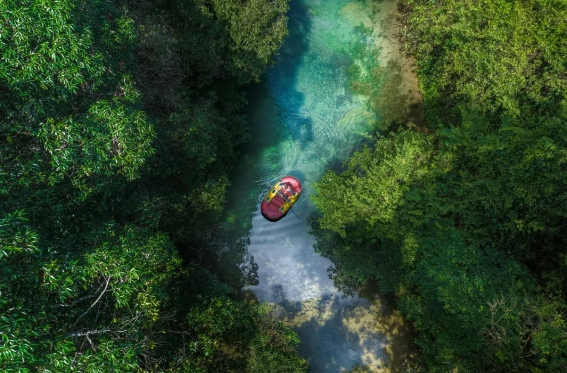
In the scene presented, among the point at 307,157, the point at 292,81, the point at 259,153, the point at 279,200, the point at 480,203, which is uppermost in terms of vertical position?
the point at 480,203

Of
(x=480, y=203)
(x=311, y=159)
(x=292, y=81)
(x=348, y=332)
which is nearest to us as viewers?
(x=480, y=203)

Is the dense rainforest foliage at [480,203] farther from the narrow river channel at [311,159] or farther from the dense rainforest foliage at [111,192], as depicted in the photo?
the dense rainforest foliage at [111,192]

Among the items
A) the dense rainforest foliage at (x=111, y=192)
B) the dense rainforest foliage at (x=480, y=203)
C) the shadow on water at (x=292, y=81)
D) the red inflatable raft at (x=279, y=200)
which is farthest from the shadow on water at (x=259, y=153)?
the dense rainforest foliage at (x=480, y=203)

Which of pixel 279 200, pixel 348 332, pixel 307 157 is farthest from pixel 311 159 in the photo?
pixel 348 332

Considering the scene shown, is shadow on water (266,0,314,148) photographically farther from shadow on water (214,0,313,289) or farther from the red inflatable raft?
the red inflatable raft

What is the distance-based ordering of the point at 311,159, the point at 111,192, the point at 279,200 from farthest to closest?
the point at 311,159, the point at 279,200, the point at 111,192

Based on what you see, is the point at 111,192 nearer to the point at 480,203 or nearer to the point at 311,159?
the point at 311,159

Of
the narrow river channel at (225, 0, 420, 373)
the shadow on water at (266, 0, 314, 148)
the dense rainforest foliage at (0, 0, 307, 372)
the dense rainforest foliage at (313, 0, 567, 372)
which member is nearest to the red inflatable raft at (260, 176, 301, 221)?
the narrow river channel at (225, 0, 420, 373)
